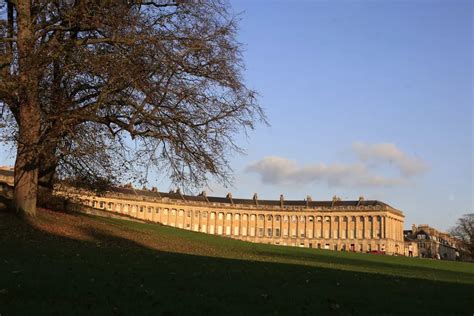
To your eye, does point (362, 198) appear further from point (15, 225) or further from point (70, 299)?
point (70, 299)

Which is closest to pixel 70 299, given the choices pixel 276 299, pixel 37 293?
pixel 37 293

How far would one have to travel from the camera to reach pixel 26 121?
2288 cm

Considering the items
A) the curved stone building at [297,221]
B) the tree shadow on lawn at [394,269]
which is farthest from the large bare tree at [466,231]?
the tree shadow on lawn at [394,269]

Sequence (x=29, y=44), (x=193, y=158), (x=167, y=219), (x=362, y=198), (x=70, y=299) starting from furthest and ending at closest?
(x=362, y=198) < (x=167, y=219) < (x=193, y=158) < (x=29, y=44) < (x=70, y=299)

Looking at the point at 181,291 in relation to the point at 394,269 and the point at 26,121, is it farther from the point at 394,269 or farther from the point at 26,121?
the point at 394,269

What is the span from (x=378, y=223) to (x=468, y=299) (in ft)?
547

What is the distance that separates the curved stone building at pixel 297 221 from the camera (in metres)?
173

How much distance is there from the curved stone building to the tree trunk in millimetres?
144217

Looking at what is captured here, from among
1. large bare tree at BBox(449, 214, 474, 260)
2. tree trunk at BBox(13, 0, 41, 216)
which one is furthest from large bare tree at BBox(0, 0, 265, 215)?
large bare tree at BBox(449, 214, 474, 260)

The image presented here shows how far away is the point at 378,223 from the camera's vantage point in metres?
173

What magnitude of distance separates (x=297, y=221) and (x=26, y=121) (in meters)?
163

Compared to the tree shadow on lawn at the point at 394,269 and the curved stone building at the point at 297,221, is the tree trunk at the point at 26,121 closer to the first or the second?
the tree shadow on lawn at the point at 394,269

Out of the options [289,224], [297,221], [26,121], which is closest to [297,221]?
[297,221]

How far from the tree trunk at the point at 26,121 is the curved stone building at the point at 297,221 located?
144 metres
